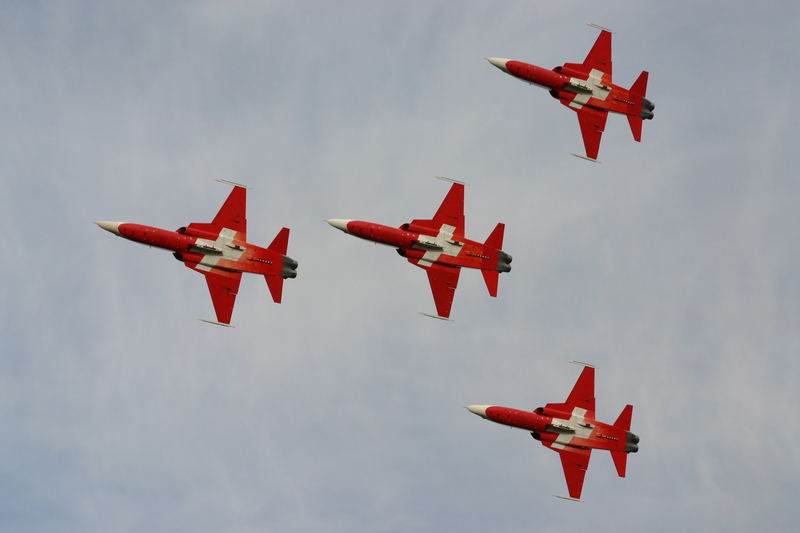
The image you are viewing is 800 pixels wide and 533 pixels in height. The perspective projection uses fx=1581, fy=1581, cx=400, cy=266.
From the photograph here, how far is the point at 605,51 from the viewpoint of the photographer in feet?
495

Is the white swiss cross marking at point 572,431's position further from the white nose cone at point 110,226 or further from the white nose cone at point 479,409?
the white nose cone at point 110,226

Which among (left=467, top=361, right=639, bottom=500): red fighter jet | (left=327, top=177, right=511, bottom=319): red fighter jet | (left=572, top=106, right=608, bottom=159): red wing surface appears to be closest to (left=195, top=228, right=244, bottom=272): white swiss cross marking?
(left=327, top=177, right=511, bottom=319): red fighter jet

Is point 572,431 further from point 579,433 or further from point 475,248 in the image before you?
point 475,248

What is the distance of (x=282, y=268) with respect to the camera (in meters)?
142

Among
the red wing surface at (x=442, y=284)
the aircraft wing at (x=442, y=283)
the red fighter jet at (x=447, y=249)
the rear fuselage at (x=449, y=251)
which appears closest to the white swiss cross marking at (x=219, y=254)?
the red fighter jet at (x=447, y=249)

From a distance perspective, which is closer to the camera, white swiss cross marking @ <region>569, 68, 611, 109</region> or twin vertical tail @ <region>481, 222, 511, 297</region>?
twin vertical tail @ <region>481, 222, 511, 297</region>

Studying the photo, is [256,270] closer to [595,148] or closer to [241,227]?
[241,227]

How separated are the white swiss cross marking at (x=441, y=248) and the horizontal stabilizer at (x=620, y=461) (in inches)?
932

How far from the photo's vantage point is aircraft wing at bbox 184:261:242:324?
142 m

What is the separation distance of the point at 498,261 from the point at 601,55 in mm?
23007

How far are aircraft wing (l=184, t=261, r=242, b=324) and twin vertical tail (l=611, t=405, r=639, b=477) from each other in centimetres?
3693

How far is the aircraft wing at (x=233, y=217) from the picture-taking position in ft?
467

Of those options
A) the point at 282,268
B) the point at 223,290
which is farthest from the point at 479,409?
the point at 223,290

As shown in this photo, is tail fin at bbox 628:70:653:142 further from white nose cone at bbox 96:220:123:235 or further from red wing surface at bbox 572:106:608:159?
white nose cone at bbox 96:220:123:235
